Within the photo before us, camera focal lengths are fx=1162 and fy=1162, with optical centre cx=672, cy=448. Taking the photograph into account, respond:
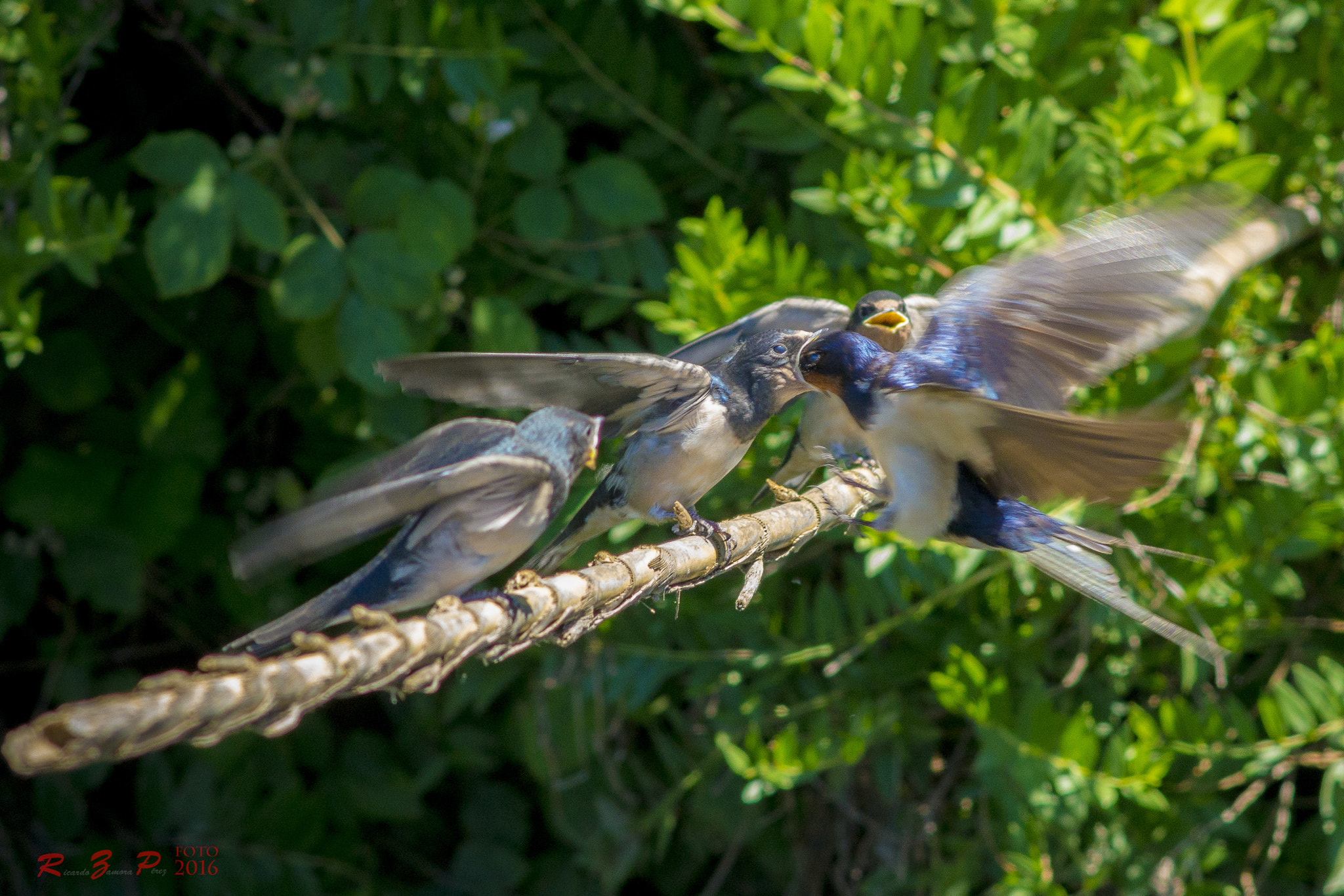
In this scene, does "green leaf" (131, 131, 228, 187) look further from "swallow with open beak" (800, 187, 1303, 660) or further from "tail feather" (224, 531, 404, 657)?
"swallow with open beak" (800, 187, 1303, 660)

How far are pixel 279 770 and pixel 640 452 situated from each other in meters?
1.93

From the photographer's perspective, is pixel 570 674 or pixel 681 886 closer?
pixel 570 674

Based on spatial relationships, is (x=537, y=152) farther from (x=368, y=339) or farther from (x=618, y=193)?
(x=368, y=339)

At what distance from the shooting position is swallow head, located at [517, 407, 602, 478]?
5.44 ft

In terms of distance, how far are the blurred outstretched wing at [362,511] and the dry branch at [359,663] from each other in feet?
0.45

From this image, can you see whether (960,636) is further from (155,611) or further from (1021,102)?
(155,611)

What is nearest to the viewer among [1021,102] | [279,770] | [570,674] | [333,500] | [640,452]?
[333,500]

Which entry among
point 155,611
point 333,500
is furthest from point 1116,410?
point 155,611

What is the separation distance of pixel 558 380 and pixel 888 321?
71cm

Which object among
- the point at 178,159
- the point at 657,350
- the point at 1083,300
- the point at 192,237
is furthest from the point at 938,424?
the point at 178,159

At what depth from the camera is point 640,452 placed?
190 centimetres

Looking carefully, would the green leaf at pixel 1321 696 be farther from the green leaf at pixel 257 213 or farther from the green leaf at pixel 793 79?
the green leaf at pixel 257 213

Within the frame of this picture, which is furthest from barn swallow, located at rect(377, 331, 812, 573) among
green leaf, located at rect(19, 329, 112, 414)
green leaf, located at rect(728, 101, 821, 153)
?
green leaf, located at rect(19, 329, 112, 414)

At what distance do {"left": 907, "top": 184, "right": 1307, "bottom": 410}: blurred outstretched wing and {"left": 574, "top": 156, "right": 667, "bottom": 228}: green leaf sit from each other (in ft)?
3.08
